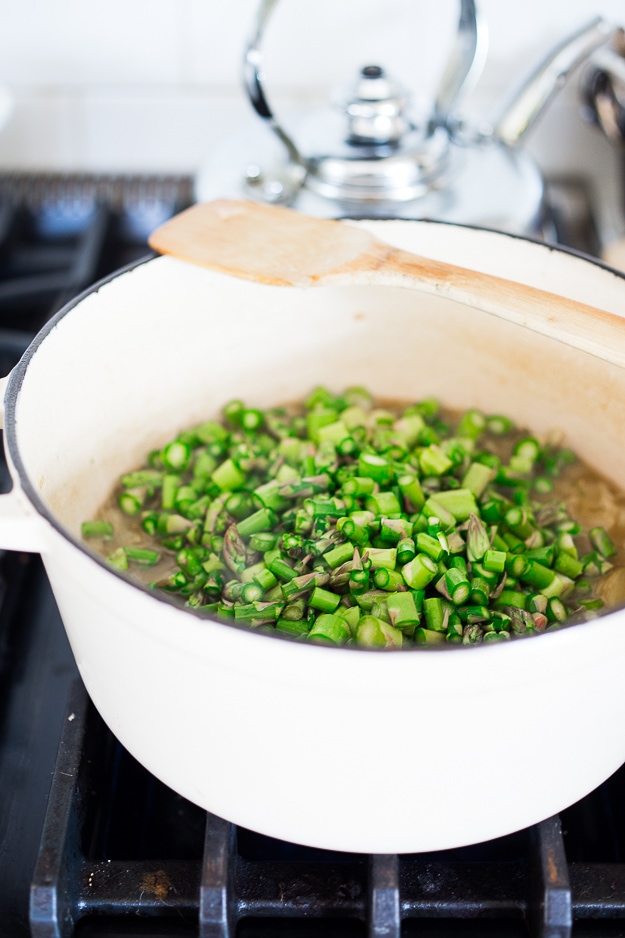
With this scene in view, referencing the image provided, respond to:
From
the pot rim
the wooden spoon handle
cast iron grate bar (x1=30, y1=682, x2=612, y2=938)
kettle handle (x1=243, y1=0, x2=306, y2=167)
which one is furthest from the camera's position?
kettle handle (x1=243, y1=0, x2=306, y2=167)

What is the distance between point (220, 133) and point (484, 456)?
2.50 feet

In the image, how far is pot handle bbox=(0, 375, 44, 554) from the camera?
0.54m

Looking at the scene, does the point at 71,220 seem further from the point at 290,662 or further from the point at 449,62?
the point at 290,662

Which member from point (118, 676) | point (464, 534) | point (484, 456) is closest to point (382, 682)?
point (118, 676)

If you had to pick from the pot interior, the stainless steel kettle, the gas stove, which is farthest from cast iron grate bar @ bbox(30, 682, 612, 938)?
the stainless steel kettle

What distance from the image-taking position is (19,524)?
21.4 inches

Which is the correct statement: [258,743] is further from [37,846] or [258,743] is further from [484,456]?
[484,456]

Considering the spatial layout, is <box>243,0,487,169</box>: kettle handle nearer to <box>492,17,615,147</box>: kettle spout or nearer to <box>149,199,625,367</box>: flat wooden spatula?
<box>492,17,615,147</box>: kettle spout

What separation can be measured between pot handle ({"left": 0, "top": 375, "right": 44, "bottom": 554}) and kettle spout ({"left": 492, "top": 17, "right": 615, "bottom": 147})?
0.89 metres

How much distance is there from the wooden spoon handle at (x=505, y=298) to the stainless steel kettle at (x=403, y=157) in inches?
11.0

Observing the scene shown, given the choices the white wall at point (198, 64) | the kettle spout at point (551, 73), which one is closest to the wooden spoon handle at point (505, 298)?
the kettle spout at point (551, 73)

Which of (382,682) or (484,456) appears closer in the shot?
(382,682)

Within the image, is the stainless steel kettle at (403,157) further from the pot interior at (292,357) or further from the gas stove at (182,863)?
the gas stove at (182,863)

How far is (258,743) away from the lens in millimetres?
541
